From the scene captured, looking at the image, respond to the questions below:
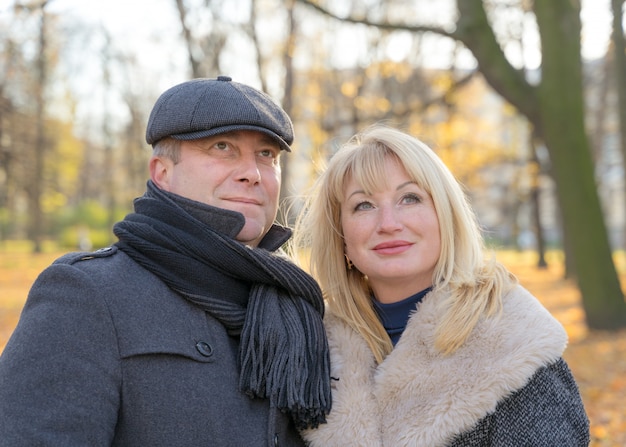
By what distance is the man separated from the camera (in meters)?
1.96

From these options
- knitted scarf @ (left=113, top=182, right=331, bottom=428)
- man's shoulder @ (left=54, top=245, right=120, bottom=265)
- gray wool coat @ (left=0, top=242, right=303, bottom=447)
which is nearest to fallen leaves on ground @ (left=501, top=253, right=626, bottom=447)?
knitted scarf @ (left=113, top=182, right=331, bottom=428)

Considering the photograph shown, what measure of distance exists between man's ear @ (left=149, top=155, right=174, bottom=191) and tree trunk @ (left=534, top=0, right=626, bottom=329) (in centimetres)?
799

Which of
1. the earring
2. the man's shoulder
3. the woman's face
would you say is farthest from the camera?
the earring

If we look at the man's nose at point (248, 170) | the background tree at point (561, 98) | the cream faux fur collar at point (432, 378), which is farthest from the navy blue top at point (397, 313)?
the background tree at point (561, 98)

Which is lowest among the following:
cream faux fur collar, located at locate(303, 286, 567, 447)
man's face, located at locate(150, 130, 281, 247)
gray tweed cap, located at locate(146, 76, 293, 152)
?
cream faux fur collar, located at locate(303, 286, 567, 447)

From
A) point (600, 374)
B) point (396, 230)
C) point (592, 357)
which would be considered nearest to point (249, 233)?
point (396, 230)

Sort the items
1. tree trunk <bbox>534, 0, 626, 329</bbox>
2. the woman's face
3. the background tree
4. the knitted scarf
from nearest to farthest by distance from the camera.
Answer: the knitted scarf
the woman's face
the background tree
tree trunk <bbox>534, 0, 626, 329</bbox>

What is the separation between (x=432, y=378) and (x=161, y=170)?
132 cm

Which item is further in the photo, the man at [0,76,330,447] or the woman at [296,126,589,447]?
the woman at [296,126,589,447]

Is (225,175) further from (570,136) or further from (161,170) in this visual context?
(570,136)

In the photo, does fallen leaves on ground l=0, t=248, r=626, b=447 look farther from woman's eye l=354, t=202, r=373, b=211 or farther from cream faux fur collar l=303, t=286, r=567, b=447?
woman's eye l=354, t=202, r=373, b=211

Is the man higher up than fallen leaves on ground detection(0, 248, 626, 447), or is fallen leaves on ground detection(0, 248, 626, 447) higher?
the man

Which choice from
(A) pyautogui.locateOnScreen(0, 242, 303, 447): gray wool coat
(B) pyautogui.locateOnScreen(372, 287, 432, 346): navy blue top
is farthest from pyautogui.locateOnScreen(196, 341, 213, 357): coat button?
(B) pyautogui.locateOnScreen(372, 287, 432, 346): navy blue top

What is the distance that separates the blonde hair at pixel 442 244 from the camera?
2520 mm
